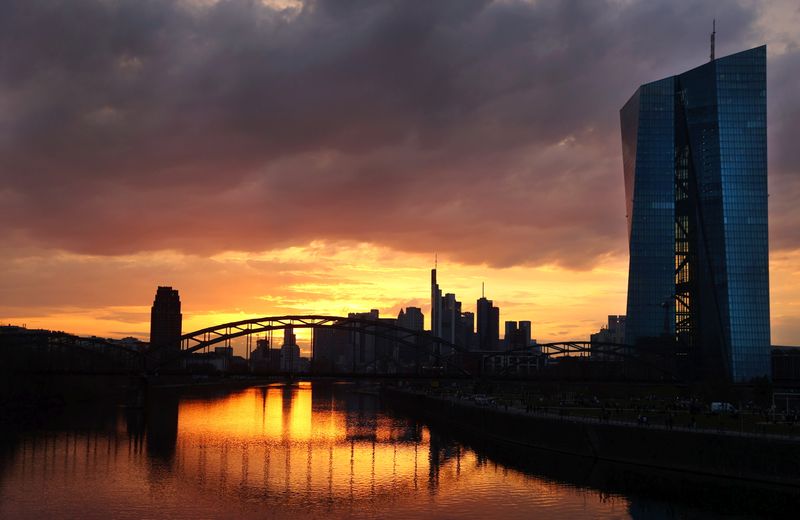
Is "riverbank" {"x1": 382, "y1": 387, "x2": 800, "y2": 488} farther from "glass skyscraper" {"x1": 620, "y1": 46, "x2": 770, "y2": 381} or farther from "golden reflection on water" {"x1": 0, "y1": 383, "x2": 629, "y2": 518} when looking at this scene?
"glass skyscraper" {"x1": 620, "y1": 46, "x2": 770, "y2": 381}

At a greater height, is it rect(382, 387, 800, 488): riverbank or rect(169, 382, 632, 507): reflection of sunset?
rect(382, 387, 800, 488): riverbank

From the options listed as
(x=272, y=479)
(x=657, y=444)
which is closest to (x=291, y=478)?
(x=272, y=479)

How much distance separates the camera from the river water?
48375mm

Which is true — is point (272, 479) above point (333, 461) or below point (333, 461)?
above

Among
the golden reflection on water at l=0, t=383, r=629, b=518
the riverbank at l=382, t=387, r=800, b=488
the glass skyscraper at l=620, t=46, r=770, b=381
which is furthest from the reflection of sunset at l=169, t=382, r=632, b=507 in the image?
the glass skyscraper at l=620, t=46, r=770, b=381

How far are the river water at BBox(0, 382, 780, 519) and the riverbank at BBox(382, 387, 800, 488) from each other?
2.41m

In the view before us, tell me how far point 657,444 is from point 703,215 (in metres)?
91.0

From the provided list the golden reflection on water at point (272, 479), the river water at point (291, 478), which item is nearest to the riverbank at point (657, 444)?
the river water at point (291, 478)

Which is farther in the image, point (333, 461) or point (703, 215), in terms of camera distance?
point (703, 215)

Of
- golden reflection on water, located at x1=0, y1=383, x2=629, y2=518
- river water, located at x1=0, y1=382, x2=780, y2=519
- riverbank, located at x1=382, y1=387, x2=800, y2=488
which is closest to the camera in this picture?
river water, located at x1=0, y1=382, x2=780, y2=519

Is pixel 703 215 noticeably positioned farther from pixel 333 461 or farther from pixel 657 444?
pixel 333 461

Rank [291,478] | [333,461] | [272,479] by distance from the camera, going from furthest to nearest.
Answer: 1. [333,461]
2. [291,478]
3. [272,479]

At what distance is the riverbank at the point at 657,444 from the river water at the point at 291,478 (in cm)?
241

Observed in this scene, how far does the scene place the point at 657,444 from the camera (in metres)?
61.2
